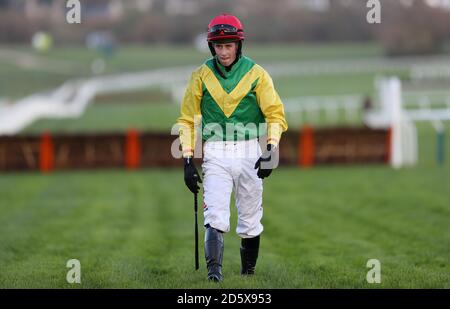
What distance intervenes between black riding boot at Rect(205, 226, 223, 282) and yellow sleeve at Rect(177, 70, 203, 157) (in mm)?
603

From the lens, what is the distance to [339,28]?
4806 centimetres

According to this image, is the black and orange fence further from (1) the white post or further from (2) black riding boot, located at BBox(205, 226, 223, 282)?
(2) black riding boot, located at BBox(205, 226, 223, 282)

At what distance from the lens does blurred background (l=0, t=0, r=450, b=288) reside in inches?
352

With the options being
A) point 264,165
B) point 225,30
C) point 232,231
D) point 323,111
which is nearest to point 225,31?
point 225,30

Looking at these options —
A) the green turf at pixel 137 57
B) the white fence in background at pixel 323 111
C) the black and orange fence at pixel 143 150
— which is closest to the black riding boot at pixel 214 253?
the black and orange fence at pixel 143 150

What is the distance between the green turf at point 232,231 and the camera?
24.9 ft

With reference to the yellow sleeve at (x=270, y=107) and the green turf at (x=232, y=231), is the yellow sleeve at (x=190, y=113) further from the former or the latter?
the green turf at (x=232, y=231)

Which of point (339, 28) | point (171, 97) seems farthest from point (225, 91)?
point (339, 28)

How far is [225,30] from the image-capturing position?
6.97 metres

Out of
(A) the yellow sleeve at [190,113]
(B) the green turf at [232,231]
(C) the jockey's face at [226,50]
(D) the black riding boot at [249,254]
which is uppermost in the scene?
(C) the jockey's face at [226,50]

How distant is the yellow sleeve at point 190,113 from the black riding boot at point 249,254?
0.78m

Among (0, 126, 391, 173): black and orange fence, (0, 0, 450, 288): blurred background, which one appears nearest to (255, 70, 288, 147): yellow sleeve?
(0, 0, 450, 288): blurred background

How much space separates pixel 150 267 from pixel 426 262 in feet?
7.39

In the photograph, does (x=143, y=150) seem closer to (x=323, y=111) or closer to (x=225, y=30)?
(x=225, y=30)
